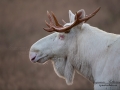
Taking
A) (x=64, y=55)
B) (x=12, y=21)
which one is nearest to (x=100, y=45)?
(x=64, y=55)

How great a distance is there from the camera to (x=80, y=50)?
454 cm

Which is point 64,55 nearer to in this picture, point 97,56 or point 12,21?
point 97,56

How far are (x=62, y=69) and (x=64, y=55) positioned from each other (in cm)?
20

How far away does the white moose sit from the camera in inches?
170

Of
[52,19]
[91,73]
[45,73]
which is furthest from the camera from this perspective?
[45,73]

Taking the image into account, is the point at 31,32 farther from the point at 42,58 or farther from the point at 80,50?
the point at 80,50

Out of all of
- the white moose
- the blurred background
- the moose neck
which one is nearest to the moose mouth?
the white moose

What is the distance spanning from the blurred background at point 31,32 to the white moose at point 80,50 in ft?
13.0

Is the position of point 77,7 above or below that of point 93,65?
above

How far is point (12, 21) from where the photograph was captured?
1287cm

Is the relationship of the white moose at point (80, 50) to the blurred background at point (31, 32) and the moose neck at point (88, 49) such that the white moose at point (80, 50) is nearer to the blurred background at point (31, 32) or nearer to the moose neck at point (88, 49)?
the moose neck at point (88, 49)

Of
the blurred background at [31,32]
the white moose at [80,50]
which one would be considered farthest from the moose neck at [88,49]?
the blurred background at [31,32]

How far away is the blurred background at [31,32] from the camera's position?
9.41 meters

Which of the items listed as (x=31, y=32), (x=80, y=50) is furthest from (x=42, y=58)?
(x=31, y=32)
